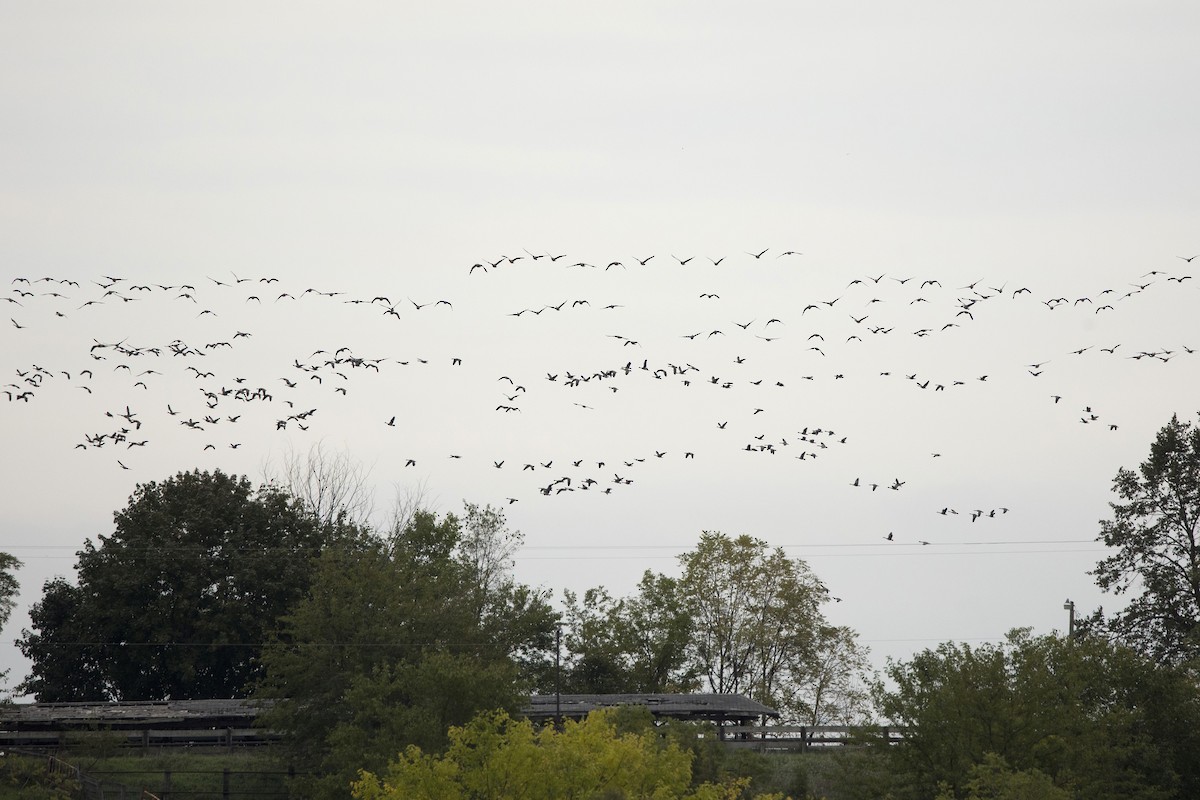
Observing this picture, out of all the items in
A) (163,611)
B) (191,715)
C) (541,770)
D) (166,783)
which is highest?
(163,611)

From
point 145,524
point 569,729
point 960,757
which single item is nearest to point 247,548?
point 145,524

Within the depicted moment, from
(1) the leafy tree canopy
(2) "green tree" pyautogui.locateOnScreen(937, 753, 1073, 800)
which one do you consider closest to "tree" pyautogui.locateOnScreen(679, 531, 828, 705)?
(1) the leafy tree canopy

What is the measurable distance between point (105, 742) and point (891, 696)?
3273cm

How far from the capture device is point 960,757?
1789 inches

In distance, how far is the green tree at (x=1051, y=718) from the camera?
45.8 metres

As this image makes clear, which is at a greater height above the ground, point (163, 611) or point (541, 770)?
point (163, 611)

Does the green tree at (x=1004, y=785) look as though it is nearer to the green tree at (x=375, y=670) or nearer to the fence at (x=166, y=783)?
the green tree at (x=375, y=670)

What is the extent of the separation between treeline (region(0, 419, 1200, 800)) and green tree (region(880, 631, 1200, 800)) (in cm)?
9

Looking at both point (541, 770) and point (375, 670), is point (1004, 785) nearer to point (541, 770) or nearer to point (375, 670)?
point (541, 770)

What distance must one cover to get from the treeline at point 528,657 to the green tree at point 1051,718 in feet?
0.28

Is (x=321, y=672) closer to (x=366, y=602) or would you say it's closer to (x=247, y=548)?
(x=366, y=602)

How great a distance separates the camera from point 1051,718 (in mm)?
46719

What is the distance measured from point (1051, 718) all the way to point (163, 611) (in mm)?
44995

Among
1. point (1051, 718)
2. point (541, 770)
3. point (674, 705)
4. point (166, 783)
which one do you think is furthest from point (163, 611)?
point (1051, 718)
